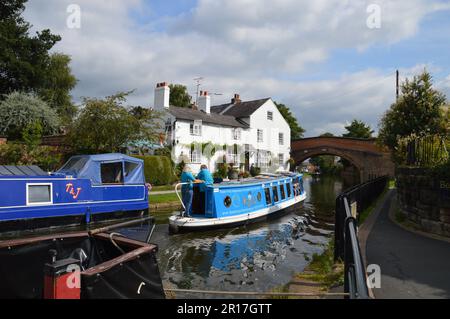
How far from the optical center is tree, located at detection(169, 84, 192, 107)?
5009cm

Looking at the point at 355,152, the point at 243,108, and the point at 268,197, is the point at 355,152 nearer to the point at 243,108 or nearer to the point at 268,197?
the point at 243,108

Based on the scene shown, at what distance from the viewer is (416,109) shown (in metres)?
19.6

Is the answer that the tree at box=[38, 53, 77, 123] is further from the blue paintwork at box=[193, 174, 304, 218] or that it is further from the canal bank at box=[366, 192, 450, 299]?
the canal bank at box=[366, 192, 450, 299]

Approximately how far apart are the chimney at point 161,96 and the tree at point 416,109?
16655mm

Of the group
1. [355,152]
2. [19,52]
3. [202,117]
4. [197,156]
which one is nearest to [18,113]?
[19,52]

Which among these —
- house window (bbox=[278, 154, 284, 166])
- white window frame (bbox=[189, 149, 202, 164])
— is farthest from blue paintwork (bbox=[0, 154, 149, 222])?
house window (bbox=[278, 154, 284, 166])

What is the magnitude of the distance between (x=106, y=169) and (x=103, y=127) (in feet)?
19.2

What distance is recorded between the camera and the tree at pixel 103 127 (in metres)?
19.3

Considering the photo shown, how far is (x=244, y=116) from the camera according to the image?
3588 centimetres

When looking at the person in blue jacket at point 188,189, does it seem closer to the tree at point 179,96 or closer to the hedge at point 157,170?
the hedge at point 157,170

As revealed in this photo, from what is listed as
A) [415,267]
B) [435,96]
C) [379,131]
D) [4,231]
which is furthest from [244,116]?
[415,267]
